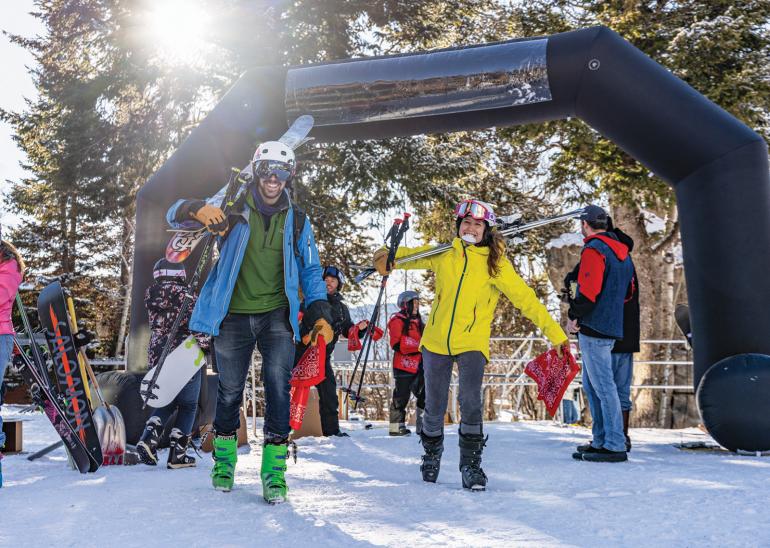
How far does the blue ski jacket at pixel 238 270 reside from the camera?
3.72 meters

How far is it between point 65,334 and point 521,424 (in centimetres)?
611

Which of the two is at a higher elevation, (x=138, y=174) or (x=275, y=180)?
(x=138, y=174)

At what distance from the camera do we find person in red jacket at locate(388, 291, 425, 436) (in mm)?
8203

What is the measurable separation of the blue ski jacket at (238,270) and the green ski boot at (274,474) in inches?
23.4

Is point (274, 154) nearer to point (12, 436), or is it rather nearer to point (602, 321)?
point (602, 321)

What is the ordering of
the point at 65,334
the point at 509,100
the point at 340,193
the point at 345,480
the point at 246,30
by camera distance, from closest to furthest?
the point at 345,480
the point at 65,334
the point at 509,100
the point at 246,30
the point at 340,193

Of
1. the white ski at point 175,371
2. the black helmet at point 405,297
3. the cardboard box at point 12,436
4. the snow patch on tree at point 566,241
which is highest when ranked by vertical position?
the snow patch on tree at point 566,241

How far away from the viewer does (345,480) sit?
4699mm

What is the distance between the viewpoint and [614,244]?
5.64m

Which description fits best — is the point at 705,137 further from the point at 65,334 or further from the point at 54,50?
the point at 54,50

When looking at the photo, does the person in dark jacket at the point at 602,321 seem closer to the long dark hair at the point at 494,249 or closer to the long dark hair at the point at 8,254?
the long dark hair at the point at 494,249

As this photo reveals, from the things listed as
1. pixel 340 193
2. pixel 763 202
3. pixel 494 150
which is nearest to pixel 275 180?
pixel 763 202

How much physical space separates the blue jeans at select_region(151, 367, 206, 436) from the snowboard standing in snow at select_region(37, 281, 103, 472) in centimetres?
51

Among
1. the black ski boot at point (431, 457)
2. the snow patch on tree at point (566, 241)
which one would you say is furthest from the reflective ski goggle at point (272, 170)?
the snow patch on tree at point (566, 241)
